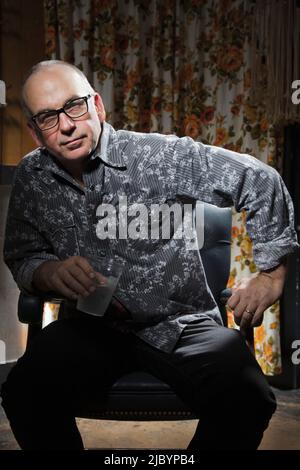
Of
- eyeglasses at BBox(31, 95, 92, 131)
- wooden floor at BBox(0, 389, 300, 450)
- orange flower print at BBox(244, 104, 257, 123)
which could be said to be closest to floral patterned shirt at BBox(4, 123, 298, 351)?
eyeglasses at BBox(31, 95, 92, 131)

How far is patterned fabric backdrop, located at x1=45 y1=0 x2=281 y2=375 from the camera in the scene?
2.66m

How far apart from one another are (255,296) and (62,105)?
2.17 ft

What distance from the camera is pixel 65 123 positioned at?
146cm

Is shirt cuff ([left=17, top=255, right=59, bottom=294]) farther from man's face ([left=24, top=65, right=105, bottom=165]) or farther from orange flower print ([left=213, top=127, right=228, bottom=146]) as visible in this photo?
orange flower print ([left=213, top=127, right=228, bottom=146])

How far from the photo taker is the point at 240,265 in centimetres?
279

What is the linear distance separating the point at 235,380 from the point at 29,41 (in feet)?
6.58

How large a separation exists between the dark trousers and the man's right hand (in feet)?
0.48

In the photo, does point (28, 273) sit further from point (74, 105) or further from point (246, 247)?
point (246, 247)

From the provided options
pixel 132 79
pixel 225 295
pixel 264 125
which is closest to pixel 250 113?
pixel 264 125

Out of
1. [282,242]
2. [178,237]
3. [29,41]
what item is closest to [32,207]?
[178,237]

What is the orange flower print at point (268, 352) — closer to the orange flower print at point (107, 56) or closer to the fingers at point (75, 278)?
the orange flower print at point (107, 56)

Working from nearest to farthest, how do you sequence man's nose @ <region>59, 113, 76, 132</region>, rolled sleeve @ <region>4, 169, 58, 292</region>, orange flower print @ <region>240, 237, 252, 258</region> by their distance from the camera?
man's nose @ <region>59, 113, 76, 132</region> < rolled sleeve @ <region>4, 169, 58, 292</region> < orange flower print @ <region>240, 237, 252, 258</region>

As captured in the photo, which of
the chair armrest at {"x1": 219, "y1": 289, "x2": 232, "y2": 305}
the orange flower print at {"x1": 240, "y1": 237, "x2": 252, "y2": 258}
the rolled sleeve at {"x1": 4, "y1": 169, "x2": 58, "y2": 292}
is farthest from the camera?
the orange flower print at {"x1": 240, "y1": 237, "x2": 252, "y2": 258}
